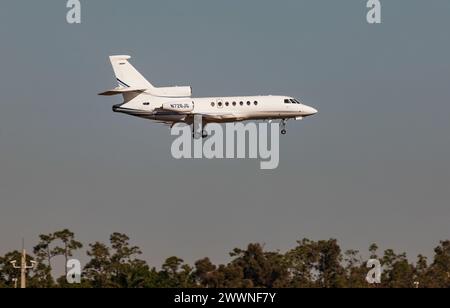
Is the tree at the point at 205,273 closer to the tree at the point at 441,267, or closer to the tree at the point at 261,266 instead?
the tree at the point at 261,266

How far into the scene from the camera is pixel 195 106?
4380 inches

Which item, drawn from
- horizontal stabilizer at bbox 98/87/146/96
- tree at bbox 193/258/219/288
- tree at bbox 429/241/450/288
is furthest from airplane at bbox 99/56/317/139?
tree at bbox 429/241/450/288

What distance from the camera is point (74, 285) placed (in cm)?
11612

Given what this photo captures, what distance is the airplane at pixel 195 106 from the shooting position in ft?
363

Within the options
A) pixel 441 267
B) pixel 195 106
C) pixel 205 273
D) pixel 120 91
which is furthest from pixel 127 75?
pixel 441 267

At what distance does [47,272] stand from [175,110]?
2944cm

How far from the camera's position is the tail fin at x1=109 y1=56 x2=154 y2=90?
113 metres

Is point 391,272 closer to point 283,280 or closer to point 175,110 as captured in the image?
point 283,280

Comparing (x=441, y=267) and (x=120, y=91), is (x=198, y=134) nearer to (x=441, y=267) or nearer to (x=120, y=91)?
(x=120, y=91)

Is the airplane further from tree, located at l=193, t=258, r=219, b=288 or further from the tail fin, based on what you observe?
tree, located at l=193, t=258, r=219, b=288
